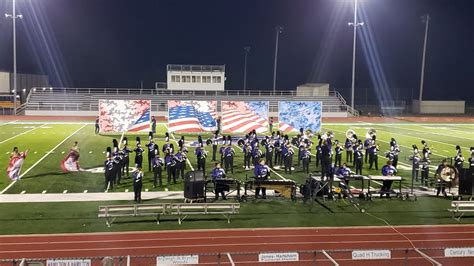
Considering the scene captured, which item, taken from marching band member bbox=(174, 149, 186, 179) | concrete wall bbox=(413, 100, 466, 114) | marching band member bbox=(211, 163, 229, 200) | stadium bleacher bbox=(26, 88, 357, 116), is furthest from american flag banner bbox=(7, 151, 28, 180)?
concrete wall bbox=(413, 100, 466, 114)

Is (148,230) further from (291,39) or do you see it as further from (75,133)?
Result: (291,39)

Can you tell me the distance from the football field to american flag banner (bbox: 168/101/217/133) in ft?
4.39

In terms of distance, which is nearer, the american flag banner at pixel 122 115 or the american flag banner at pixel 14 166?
the american flag banner at pixel 14 166

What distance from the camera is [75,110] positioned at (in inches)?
2067

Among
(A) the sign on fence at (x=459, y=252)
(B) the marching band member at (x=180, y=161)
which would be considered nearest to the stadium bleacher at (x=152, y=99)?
(B) the marching band member at (x=180, y=161)

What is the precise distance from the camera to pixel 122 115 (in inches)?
1045

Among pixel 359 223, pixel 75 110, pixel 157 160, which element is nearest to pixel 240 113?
pixel 157 160

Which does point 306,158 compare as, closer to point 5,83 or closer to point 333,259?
point 333,259

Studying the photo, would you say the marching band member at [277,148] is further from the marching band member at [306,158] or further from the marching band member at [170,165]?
the marching band member at [170,165]

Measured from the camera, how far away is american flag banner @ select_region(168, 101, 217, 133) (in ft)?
83.3

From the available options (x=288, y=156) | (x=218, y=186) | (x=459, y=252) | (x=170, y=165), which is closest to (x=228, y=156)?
(x=288, y=156)

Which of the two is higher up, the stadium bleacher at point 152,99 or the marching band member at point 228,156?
the stadium bleacher at point 152,99

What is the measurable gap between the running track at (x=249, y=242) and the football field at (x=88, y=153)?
545 centimetres

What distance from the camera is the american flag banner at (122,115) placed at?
2614 centimetres
